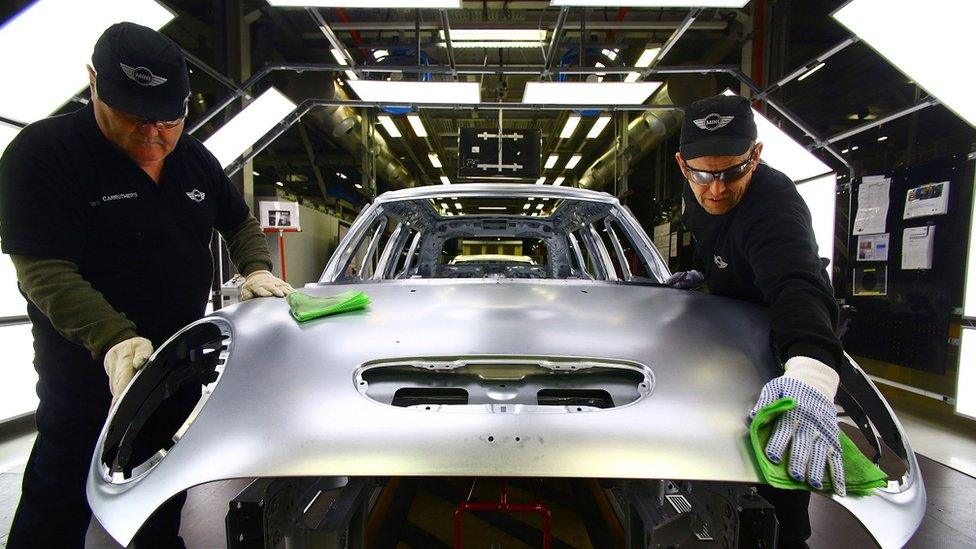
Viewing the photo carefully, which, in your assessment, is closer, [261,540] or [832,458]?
[832,458]

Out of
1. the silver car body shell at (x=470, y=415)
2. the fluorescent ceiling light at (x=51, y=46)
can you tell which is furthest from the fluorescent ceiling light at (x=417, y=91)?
the silver car body shell at (x=470, y=415)

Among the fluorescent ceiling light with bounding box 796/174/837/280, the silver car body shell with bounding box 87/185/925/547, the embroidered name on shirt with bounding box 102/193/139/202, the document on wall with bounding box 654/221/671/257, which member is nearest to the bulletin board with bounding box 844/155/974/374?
the fluorescent ceiling light with bounding box 796/174/837/280

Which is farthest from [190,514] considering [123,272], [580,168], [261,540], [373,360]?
[580,168]

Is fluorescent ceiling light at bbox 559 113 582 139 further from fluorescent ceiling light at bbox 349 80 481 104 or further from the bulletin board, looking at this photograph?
the bulletin board

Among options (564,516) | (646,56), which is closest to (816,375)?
(564,516)

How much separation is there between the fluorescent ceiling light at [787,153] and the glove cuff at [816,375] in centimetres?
369

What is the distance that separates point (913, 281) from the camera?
3805mm

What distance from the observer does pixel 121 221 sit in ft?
4.63

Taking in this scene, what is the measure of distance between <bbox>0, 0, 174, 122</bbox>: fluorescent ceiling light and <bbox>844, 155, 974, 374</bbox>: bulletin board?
18.3 ft

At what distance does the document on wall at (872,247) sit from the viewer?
13.4 feet

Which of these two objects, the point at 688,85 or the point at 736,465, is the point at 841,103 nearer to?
the point at 688,85

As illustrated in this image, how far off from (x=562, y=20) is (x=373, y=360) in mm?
3877

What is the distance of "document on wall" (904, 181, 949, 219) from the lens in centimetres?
355

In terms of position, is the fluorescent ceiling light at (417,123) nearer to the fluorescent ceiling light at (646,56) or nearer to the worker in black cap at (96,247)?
the fluorescent ceiling light at (646,56)
